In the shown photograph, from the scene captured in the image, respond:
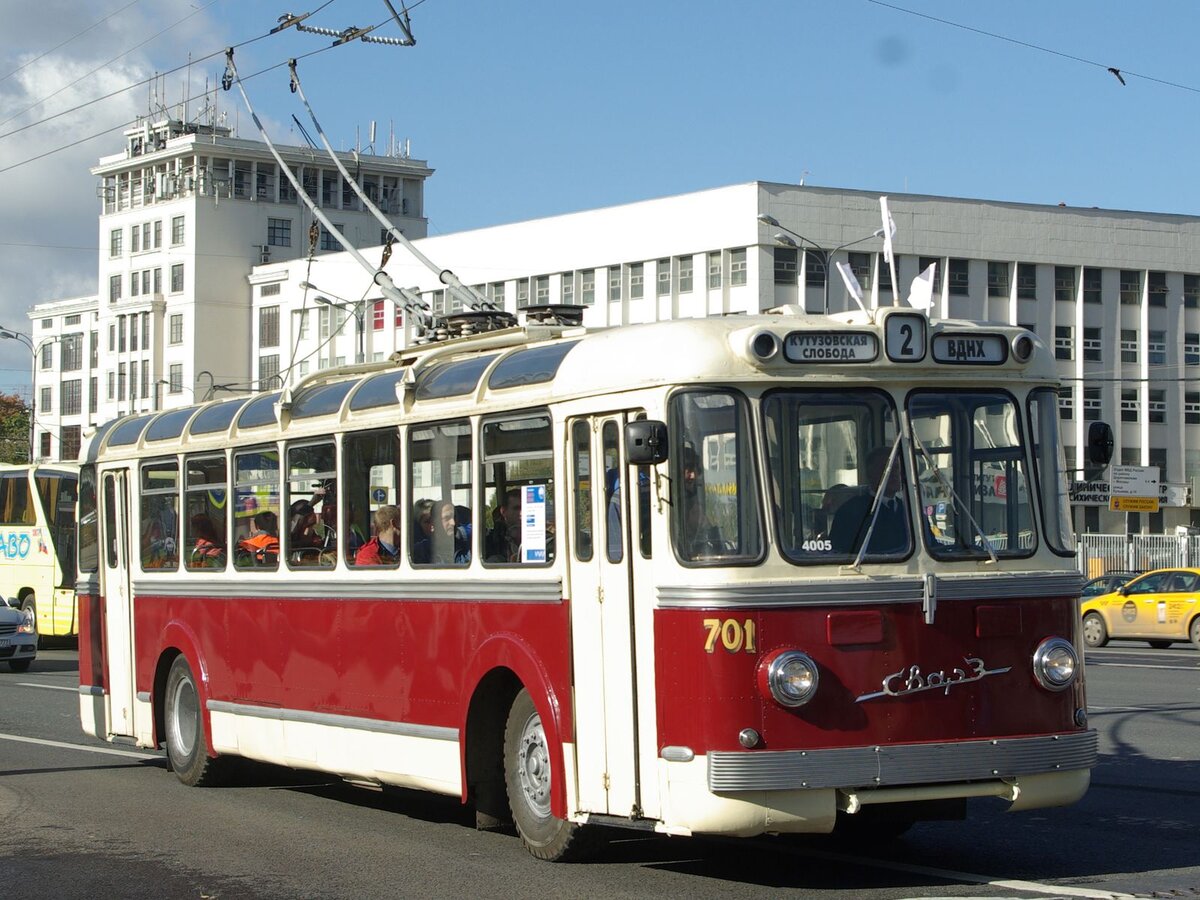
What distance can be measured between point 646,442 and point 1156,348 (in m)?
67.5

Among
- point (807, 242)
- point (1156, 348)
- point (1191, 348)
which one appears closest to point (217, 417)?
point (807, 242)

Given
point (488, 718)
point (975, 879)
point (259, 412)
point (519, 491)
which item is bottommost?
point (975, 879)

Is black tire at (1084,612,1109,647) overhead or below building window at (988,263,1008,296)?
below

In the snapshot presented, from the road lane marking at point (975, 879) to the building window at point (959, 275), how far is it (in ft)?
198

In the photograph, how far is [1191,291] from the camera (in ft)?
238

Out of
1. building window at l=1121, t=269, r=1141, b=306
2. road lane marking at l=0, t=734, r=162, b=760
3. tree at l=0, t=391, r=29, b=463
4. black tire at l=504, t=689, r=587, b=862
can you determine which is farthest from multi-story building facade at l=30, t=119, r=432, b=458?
black tire at l=504, t=689, r=587, b=862

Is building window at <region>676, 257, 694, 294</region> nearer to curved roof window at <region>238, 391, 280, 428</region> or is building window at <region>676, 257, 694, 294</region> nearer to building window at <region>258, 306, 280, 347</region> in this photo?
building window at <region>258, 306, 280, 347</region>

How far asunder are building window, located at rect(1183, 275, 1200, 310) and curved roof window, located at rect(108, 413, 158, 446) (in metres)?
63.0

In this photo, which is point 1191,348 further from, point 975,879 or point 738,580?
point 738,580

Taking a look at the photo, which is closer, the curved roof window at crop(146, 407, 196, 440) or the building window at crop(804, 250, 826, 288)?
the curved roof window at crop(146, 407, 196, 440)

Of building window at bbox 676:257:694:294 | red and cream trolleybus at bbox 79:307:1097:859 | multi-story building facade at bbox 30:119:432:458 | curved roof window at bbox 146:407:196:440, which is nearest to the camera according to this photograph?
red and cream trolleybus at bbox 79:307:1097:859

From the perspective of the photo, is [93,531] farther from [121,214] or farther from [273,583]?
[121,214]

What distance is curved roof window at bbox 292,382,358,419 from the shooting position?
12234mm

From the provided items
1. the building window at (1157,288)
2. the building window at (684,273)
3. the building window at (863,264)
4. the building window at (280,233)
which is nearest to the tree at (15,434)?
the building window at (280,233)
